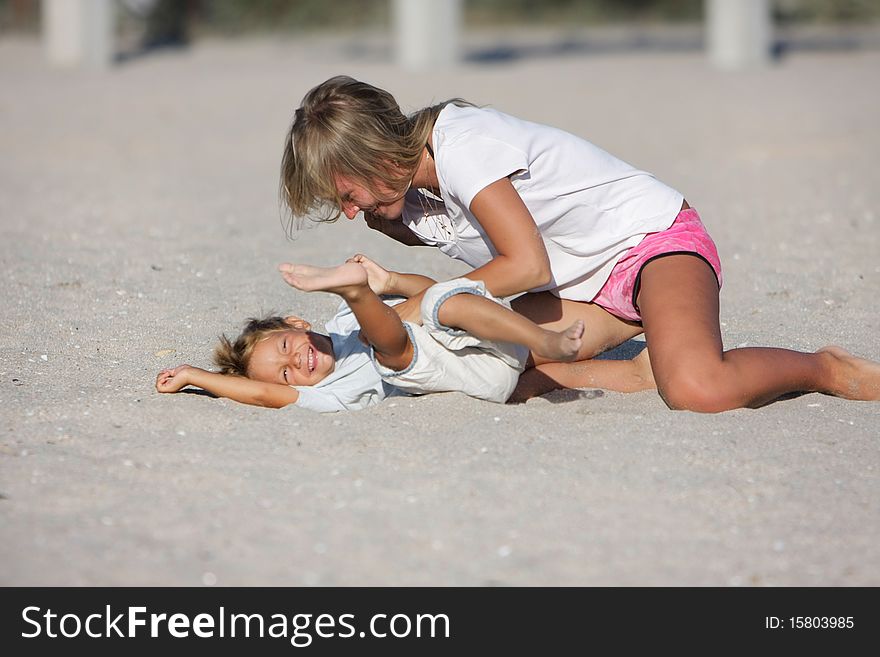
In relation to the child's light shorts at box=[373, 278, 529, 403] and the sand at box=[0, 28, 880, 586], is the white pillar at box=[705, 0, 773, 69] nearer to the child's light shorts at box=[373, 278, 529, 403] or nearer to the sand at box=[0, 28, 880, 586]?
the sand at box=[0, 28, 880, 586]

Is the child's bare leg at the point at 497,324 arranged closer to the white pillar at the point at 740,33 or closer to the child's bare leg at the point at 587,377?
the child's bare leg at the point at 587,377

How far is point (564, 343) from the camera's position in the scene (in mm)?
3402

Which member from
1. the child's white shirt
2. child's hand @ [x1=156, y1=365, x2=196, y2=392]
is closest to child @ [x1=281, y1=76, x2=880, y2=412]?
the child's white shirt

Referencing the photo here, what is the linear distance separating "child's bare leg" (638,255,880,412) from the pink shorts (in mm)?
32

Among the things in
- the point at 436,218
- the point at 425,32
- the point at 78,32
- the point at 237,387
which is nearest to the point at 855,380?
the point at 436,218

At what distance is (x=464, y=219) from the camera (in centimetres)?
382

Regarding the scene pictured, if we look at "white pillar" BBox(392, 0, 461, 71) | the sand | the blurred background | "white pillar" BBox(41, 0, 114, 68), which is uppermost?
the blurred background

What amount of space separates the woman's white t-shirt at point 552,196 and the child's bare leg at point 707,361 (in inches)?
7.8

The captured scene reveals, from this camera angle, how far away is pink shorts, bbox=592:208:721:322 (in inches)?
152

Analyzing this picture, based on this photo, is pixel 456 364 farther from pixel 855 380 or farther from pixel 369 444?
pixel 855 380

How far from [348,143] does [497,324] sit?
717mm
